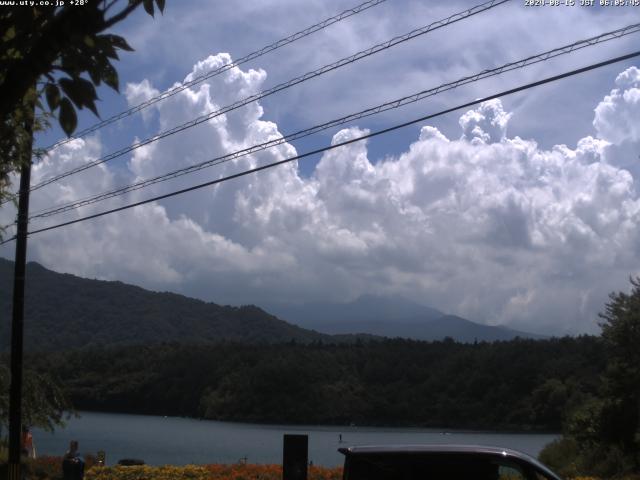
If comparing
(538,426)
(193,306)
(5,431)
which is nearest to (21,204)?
(5,431)

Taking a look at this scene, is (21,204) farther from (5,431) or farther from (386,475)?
(386,475)

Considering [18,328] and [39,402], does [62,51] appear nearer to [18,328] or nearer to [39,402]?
[18,328]

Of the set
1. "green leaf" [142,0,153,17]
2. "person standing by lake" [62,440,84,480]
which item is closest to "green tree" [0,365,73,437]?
"person standing by lake" [62,440,84,480]

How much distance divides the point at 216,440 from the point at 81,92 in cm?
3630

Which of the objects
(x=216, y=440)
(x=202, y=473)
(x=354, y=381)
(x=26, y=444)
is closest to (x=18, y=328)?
(x=26, y=444)

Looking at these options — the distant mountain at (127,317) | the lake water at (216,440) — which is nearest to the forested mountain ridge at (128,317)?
the distant mountain at (127,317)

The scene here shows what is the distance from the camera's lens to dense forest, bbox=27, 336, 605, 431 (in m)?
40.6

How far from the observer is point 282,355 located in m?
62.3

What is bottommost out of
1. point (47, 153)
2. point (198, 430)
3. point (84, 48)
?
point (198, 430)

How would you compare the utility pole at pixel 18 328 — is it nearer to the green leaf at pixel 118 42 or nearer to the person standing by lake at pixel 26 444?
the person standing by lake at pixel 26 444

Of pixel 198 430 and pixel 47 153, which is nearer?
pixel 47 153

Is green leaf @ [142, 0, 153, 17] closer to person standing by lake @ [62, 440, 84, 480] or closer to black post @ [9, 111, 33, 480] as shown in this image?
black post @ [9, 111, 33, 480]

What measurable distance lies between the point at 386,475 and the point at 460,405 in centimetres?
3484

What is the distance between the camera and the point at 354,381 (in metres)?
54.8
